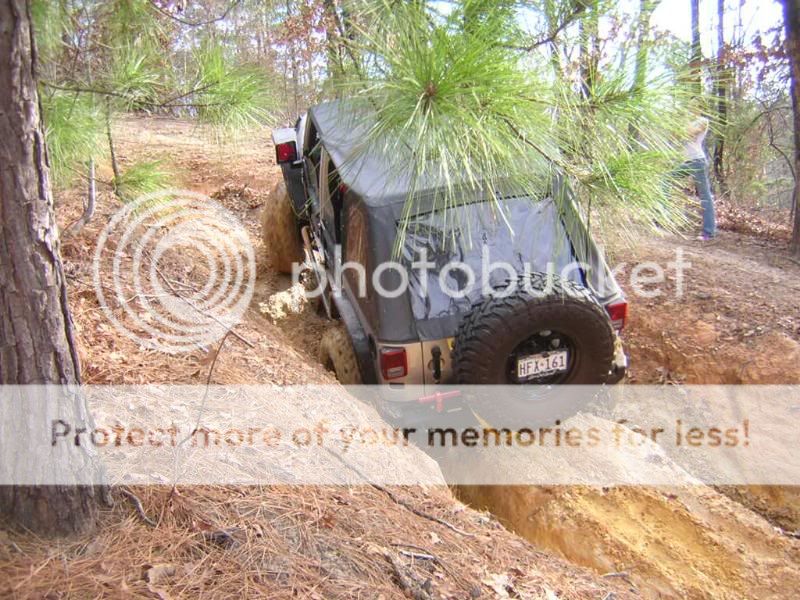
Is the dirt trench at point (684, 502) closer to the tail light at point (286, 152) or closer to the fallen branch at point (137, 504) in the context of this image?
the fallen branch at point (137, 504)

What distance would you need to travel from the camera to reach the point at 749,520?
342 cm

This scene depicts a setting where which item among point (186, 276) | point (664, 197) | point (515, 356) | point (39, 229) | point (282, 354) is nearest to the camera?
point (39, 229)

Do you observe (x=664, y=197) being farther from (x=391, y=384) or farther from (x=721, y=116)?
(x=391, y=384)

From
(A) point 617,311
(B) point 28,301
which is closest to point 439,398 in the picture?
(A) point 617,311

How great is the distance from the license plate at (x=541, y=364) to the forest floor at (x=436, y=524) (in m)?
0.70

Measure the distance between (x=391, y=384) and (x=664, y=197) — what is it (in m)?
1.90

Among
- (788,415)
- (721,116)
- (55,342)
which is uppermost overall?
(721,116)

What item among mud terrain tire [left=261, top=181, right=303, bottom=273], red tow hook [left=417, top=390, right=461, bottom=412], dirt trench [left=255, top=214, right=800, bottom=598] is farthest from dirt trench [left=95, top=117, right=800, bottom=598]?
mud terrain tire [left=261, top=181, right=303, bottom=273]

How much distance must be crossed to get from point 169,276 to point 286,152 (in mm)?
1795

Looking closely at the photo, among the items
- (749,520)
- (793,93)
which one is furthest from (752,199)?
(749,520)

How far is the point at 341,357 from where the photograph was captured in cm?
416

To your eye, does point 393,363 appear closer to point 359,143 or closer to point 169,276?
point 359,143

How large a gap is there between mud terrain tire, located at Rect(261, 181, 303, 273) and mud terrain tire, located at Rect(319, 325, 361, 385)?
234 cm

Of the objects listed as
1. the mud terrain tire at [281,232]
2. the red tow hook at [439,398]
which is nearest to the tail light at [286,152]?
the mud terrain tire at [281,232]
